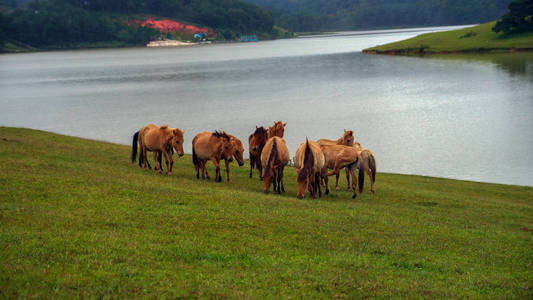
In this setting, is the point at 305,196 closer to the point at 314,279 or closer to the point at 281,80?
the point at 314,279

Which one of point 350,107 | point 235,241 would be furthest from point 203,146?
point 350,107

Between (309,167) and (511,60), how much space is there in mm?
83080

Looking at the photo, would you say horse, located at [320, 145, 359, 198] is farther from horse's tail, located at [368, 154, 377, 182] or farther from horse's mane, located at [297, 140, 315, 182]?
horse's mane, located at [297, 140, 315, 182]

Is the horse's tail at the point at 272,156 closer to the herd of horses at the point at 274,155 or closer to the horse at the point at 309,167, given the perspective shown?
the herd of horses at the point at 274,155

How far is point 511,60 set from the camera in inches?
3413

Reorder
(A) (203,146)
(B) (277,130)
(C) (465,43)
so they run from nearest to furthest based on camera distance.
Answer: (A) (203,146) → (B) (277,130) → (C) (465,43)

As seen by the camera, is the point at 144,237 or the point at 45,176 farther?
the point at 45,176

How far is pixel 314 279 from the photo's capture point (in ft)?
28.2

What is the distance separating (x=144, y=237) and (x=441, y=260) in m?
5.90

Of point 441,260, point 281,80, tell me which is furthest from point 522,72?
point 441,260

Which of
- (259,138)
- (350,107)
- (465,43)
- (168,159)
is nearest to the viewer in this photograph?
(168,159)

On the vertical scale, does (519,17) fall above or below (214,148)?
above

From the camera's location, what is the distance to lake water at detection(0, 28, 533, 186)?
3161 cm

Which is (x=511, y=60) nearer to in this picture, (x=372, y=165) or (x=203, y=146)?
(x=372, y=165)
